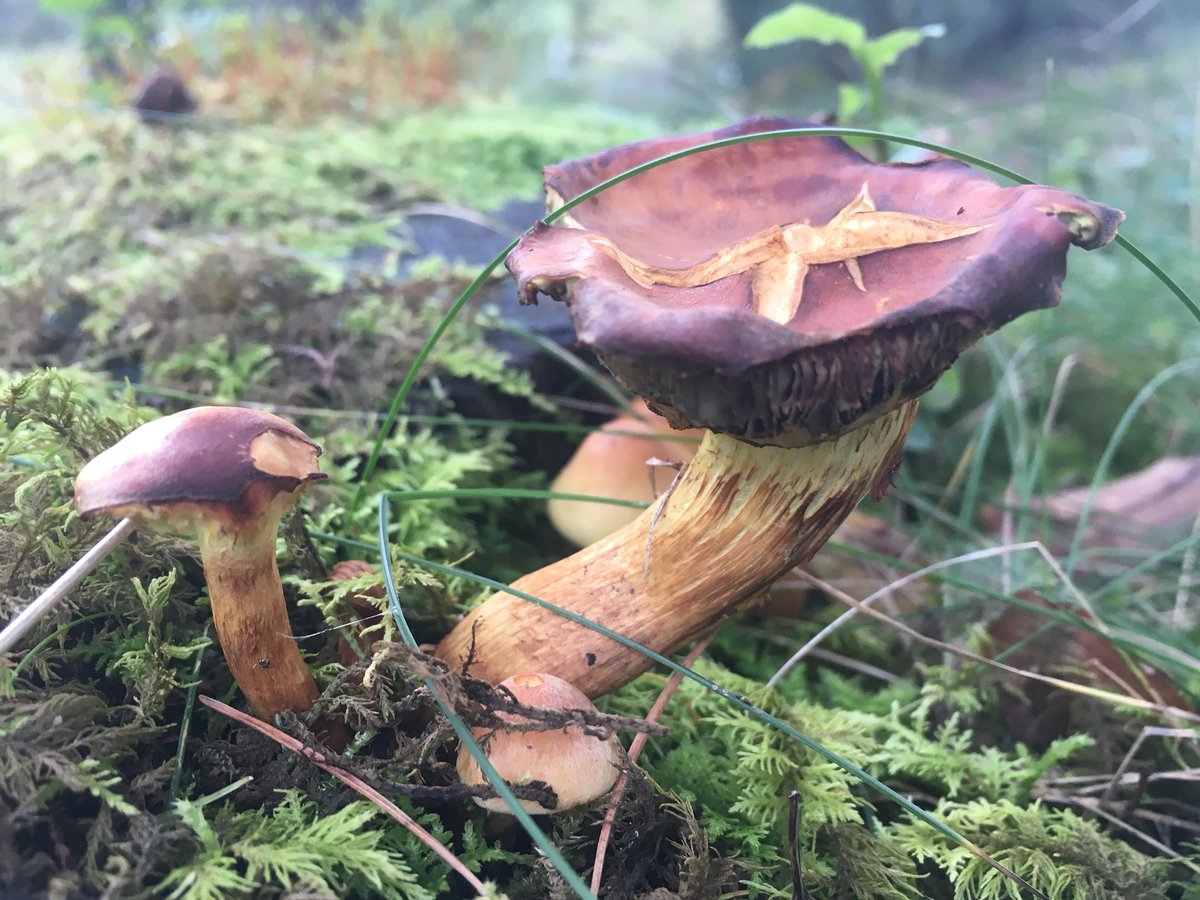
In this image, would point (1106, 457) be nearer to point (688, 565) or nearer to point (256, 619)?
point (688, 565)

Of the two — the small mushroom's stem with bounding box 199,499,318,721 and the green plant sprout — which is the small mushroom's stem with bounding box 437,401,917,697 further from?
the green plant sprout

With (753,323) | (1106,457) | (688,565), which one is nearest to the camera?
(753,323)

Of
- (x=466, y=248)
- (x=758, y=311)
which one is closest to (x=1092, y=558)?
(x=758, y=311)

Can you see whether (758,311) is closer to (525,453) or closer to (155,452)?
(155,452)

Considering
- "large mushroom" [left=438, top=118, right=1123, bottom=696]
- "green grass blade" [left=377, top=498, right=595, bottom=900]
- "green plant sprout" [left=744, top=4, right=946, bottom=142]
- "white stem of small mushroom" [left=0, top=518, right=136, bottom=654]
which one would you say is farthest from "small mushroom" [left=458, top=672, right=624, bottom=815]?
"green plant sprout" [left=744, top=4, right=946, bottom=142]

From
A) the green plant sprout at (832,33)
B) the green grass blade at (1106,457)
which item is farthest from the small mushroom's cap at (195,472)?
the green plant sprout at (832,33)

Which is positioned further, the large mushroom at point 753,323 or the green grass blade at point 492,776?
the large mushroom at point 753,323

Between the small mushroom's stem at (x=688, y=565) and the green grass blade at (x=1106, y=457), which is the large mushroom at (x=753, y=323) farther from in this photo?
the green grass blade at (x=1106, y=457)

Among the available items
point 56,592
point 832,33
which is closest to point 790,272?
point 56,592
